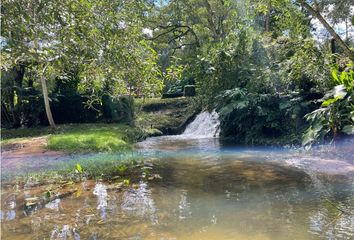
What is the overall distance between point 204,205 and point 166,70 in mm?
3514

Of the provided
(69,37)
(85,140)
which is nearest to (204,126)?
(85,140)

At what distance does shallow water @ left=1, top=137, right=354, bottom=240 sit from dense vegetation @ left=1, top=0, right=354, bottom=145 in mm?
2048

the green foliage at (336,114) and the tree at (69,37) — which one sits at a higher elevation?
the tree at (69,37)

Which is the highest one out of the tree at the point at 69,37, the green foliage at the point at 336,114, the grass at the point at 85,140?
the tree at the point at 69,37

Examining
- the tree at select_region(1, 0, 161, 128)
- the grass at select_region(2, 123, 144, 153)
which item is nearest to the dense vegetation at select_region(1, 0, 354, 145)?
the tree at select_region(1, 0, 161, 128)

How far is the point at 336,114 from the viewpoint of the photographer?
907cm

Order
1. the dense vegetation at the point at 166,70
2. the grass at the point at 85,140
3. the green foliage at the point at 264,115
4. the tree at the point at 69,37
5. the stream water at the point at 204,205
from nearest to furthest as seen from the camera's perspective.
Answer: the tree at the point at 69,37 < the dense vegetation at the point at 166,70 < the stream water at the point at 204,205 < the grass at the point at 85,140 < the green foliage at the point at 264,115

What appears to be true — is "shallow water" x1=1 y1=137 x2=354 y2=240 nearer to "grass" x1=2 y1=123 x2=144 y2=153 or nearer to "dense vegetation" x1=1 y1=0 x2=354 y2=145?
"dense vegetation" x1=1 y1=0 x2=354 y2=145

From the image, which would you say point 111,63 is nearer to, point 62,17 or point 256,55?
point 62,17

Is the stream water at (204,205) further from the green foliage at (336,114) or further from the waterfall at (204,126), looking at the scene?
the waterfall at (204,126)

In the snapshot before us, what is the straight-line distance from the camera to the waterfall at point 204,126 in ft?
51.7

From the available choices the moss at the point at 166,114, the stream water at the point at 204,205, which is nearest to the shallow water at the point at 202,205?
the stream water at the point at 204,205

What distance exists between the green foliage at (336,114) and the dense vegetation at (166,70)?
0.09 ft

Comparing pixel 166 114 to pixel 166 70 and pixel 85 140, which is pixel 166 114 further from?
pixel 166 70
